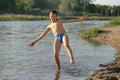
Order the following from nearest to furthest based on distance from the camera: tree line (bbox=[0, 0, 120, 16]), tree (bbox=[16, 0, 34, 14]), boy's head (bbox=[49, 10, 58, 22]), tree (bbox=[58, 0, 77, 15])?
boy's head (bbox=[49, 10, 58, 22]) → tree line (bbox=[0, 0, 120, 16]) → tree (bbox=[16, 0, 34, 14]) → tree (bbox=[58, 0, 77, 15])

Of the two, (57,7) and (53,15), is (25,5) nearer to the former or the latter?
(57,7)

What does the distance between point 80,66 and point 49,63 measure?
139cm

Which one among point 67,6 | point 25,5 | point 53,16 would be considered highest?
point 53,16

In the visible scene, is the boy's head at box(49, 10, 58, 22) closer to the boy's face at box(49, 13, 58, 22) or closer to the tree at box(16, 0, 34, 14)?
the boy's face at box(49, 13, 58, 22)

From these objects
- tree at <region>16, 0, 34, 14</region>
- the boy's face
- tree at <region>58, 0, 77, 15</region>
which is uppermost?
the boy's face

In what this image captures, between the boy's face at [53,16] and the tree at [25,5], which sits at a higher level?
the boy's face at [53,16]

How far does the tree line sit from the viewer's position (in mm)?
120688

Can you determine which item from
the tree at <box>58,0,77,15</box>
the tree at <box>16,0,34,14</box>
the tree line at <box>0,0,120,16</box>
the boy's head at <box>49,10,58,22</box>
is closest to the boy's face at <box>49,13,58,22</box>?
the boy's head at <box>49,10,58,22</box>

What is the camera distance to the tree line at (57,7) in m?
121

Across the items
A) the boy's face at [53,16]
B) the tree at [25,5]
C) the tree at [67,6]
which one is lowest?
the tree at [67,6]

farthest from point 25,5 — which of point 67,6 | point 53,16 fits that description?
Result: point 53,16

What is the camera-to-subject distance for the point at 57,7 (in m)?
146

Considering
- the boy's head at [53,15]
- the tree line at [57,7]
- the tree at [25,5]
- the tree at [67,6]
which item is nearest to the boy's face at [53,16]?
the boy's head at [53,15]

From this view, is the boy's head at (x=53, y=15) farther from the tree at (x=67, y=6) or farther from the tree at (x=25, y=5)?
the tree at (x=67, y=6)
